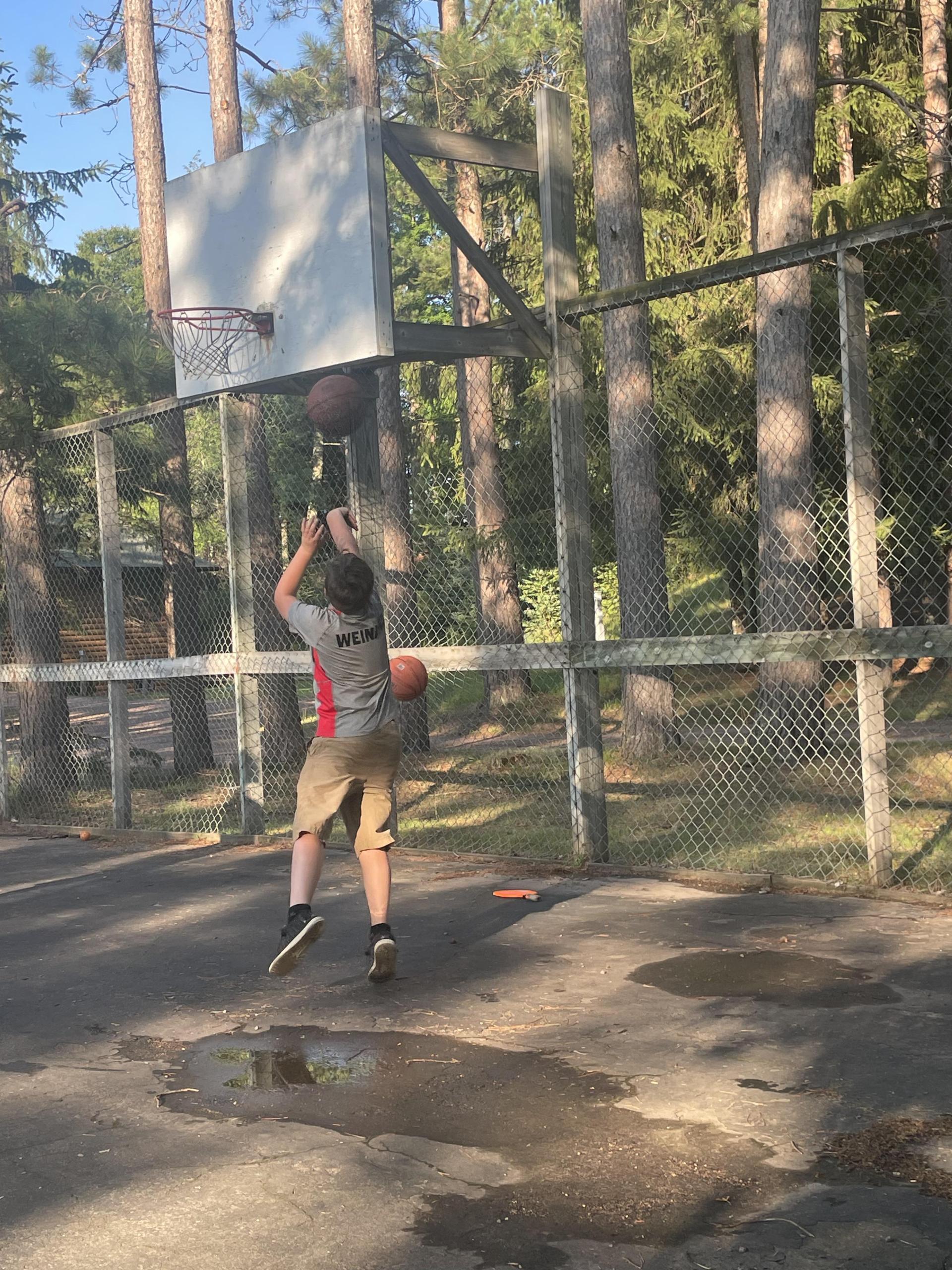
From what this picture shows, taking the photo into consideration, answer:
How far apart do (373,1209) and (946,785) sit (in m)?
9.52

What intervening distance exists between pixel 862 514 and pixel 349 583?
274 centimetres

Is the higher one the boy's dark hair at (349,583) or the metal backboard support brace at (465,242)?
the metal backboard support brace at (465,242)

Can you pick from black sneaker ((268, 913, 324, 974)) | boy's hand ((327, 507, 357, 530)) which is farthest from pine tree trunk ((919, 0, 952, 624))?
black sneaker ((268, 913, 324, 974))

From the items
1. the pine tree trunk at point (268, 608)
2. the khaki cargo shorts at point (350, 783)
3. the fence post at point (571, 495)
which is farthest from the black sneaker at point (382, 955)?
the pine tree trunk at point (268, 608)

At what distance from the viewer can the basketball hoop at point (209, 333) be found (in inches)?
404

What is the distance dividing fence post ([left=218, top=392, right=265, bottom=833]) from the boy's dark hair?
442cm

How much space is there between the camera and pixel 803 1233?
348cm

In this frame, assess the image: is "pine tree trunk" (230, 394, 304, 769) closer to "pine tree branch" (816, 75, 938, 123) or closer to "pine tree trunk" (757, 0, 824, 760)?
"pine tree trunk" (757, 0, 824, 760)

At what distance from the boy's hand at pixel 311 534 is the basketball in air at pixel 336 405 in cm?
216

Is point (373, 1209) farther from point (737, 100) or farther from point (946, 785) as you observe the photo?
point (737, 100)

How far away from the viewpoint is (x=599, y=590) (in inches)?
1210

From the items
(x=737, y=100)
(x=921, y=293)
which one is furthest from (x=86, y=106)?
(x=921, y=293)

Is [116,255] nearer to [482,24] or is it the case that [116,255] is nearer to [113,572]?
[482,24]

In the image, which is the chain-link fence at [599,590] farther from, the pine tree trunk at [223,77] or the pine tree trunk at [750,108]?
the pine tree trunk at [223,77]
